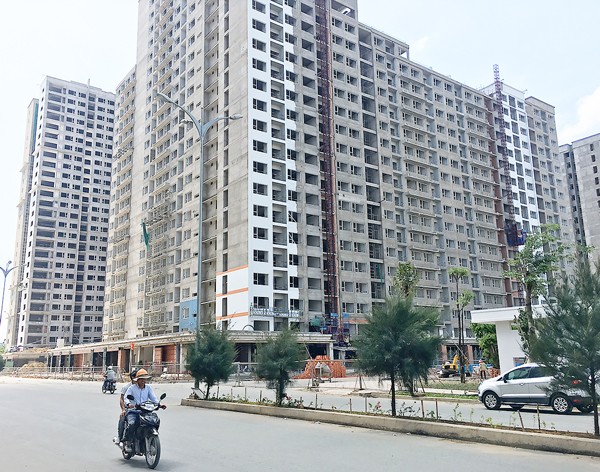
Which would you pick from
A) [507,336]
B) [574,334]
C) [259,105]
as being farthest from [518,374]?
[259,105]

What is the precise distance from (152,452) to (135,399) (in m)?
1.14

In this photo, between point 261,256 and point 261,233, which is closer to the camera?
point 261,256

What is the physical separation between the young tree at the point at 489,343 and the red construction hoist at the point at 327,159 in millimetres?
18552

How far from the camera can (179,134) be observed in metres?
78.1

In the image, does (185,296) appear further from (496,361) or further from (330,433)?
(330,433)

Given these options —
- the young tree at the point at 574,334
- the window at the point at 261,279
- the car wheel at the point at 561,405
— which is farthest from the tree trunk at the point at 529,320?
the window at the point at 261,279

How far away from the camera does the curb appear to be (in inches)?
408

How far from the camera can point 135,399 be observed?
10156mm

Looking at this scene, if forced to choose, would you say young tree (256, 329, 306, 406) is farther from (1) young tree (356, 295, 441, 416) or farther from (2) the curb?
(1) young tree (356, 295, 441, 416)

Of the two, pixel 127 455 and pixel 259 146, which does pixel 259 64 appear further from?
pixel 127 455

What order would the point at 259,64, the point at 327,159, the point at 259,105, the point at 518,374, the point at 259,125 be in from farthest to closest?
1. the point at 327,159
2. the point at 259,64
3. the point at 259,105
4. the point at 259,125
5. the point at 518,374

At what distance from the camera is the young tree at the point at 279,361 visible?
19.1 metres

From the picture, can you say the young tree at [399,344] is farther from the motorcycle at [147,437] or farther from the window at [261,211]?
the window at [261,211]

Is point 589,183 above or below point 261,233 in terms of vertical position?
above
